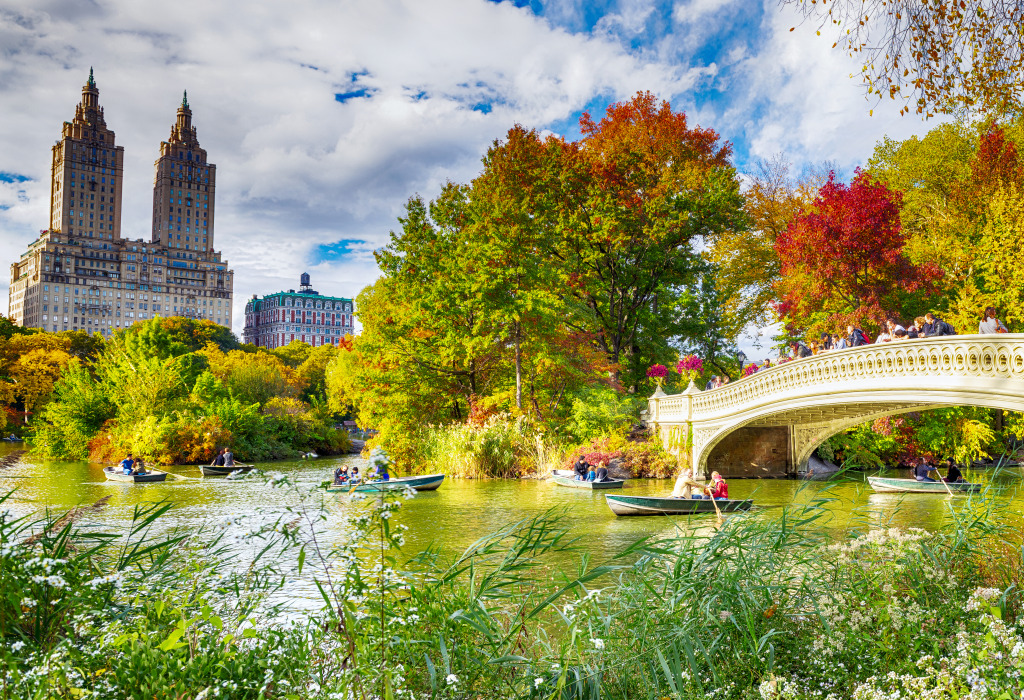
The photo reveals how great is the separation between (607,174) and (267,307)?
137661mm

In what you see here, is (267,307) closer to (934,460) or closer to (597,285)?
(597,285)

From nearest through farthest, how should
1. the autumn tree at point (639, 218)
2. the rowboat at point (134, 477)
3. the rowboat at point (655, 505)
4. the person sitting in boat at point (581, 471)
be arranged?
the rowboat at point (655, 505) → the person sitting in boat at point (581, 471) → the rowboat at point (134, 477) → the autumn tree at point (639, 218)

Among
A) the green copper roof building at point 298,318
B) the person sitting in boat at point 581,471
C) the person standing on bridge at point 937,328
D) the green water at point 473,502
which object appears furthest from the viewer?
the green copper roof building at point 298,318

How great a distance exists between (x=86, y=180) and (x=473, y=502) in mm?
126088

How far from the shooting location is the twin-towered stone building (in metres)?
103

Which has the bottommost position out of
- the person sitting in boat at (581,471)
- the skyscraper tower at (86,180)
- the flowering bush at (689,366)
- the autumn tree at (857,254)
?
the person sitting in boat at (581,471)

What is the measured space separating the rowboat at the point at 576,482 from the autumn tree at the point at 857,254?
357 inches

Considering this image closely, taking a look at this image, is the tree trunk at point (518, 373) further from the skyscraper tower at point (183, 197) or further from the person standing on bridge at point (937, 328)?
the skyscraper tower at point (183, 197)

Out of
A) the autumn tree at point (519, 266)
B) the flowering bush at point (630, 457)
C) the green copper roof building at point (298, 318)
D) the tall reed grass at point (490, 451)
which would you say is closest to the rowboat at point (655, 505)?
the flowering bush at point (630, 457)

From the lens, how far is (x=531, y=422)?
22.8 m

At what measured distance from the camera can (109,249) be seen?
111000 millimetres

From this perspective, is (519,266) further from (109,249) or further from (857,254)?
(109,249)

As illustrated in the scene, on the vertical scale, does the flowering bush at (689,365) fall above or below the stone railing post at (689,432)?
above

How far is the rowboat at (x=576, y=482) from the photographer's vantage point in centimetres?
1748
